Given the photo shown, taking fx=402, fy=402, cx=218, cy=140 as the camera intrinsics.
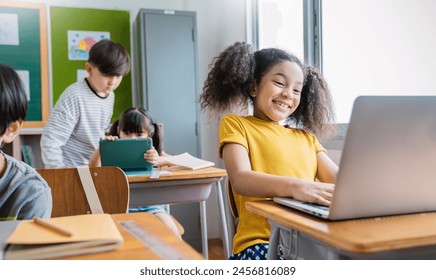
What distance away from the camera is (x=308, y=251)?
70 centimetres

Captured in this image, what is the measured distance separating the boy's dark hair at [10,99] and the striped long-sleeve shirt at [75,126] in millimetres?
1121

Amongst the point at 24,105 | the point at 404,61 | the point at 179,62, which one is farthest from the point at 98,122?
the point at 404,61

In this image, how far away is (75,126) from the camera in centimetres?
215

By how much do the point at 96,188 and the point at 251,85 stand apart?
628 mm

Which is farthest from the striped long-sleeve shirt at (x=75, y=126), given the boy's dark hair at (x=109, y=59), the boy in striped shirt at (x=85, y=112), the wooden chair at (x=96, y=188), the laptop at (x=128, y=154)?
the wooden chair at (x=96, y=188)

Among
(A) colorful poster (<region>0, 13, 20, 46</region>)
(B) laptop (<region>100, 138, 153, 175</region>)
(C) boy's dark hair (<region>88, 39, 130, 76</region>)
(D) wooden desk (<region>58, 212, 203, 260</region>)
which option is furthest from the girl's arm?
(A) colorful poster (<region>0, 13, 20, 46</region>)

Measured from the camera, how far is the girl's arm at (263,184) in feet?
2.58

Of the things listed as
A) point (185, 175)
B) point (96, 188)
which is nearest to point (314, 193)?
point (96, 188)

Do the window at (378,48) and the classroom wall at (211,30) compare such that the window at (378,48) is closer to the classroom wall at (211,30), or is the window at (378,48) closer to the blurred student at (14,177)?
the blurred student at (14,177)

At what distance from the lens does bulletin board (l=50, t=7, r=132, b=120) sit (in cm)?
295

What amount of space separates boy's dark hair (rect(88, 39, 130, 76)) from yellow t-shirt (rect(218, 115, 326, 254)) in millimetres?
1031

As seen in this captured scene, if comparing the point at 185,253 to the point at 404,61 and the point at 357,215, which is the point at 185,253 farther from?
the point at 404,61

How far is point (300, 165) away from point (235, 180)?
278 millimetres

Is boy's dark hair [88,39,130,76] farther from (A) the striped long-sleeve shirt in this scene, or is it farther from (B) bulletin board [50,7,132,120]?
(B) bulletin board [50,7,132,120]
